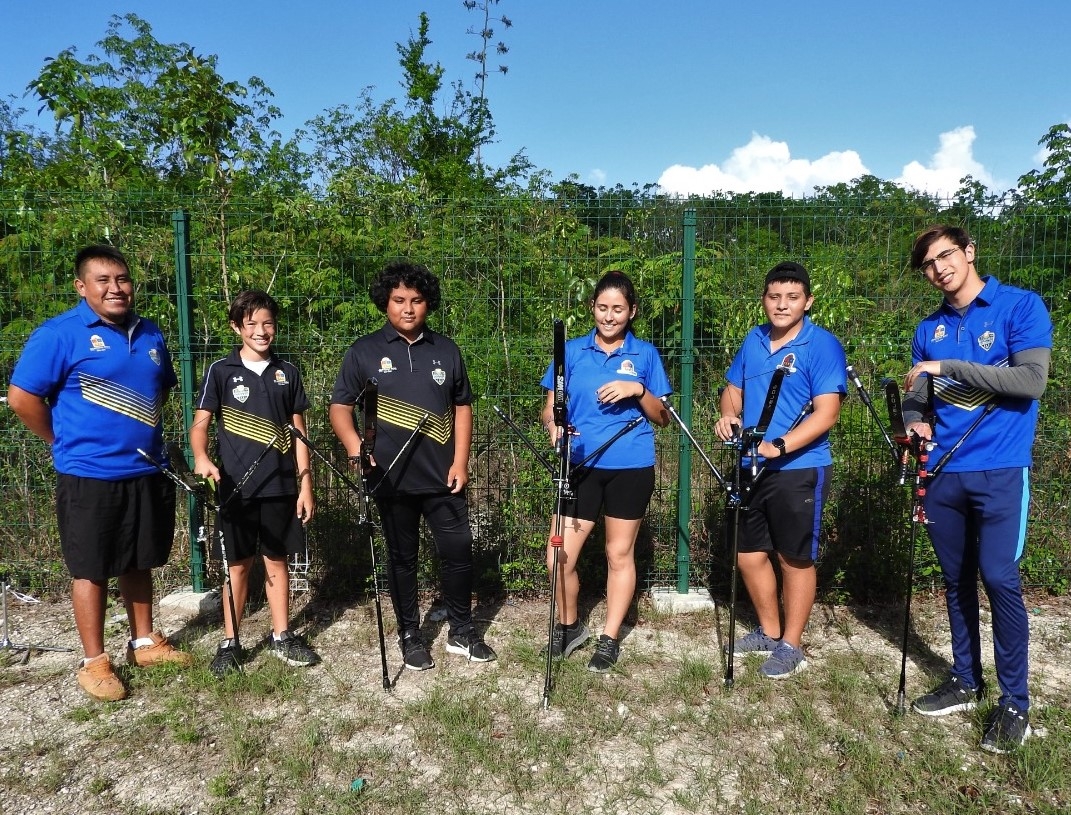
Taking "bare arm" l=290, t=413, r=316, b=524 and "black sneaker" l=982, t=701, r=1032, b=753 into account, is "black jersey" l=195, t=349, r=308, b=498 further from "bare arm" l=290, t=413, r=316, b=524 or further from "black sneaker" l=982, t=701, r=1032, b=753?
"black sneaker" l=982, t=701, r=1032, b=753

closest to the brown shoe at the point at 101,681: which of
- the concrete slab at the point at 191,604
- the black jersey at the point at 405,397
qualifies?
the concrete slab at the point at 191,604

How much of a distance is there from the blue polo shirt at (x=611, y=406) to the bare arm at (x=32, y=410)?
2205 mm

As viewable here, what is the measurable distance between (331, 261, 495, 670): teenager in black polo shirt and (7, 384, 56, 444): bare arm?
1217 millimetres

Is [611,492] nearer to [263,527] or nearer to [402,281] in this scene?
[402,281]

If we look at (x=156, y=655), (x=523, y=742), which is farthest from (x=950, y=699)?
(x=156, y=655)

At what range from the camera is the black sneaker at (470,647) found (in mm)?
3559

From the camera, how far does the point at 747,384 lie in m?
3.25

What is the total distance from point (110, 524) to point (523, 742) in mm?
2031

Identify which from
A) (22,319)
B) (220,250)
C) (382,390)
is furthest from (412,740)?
(22,319)

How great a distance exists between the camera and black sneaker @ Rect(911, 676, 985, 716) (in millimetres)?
3006

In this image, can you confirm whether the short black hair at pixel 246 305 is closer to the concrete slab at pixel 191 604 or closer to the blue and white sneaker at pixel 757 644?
the concrete slab at pixel 191 604

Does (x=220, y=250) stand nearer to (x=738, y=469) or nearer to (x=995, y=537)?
(x=738, y=469)

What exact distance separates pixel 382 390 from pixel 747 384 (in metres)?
1.65

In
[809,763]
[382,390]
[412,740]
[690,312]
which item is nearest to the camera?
[809,763]
